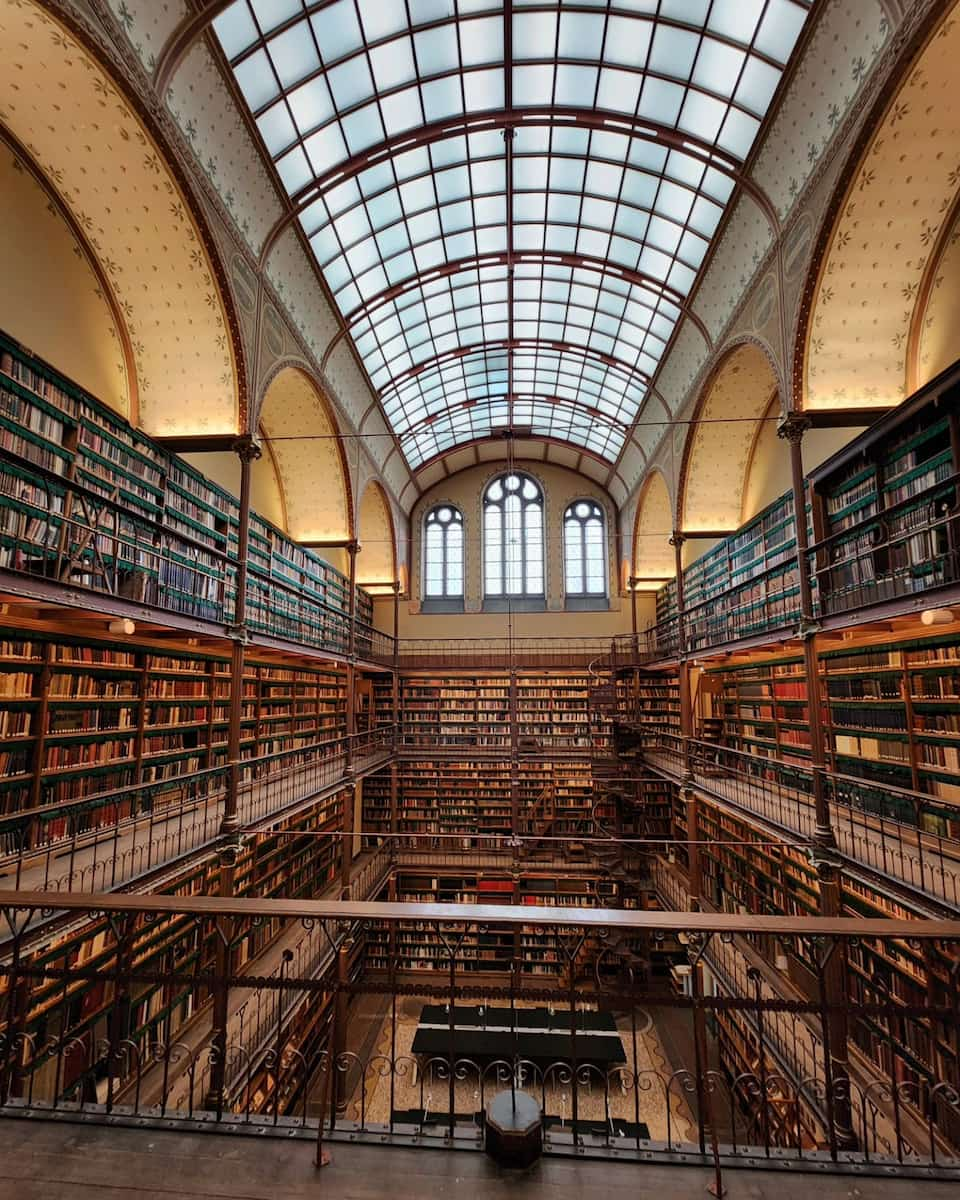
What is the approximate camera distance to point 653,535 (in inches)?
574

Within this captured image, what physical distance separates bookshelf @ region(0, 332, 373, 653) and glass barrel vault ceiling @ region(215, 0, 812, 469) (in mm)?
3535

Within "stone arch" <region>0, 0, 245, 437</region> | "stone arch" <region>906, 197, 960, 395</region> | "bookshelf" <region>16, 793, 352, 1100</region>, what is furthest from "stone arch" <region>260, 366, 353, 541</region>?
"stone arch" <region>906, 197, 960, 395</region>

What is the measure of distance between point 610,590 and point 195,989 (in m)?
12.6

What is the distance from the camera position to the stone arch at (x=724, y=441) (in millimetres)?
8773

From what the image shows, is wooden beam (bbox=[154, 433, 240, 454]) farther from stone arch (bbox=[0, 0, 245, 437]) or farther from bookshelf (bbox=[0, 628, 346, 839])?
bookshelf (bbox=[0, 628, 346, 839])

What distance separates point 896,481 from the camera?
5.81m

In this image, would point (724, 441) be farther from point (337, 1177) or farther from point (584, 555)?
point (337, 1177)

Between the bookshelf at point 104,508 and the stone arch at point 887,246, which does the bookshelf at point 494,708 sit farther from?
the stone arch at point 887,246

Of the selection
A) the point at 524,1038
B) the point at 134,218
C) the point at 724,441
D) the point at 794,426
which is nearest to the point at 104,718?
the point at 134,218

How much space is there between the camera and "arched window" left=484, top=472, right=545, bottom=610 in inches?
655

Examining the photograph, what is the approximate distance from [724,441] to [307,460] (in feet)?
22.9

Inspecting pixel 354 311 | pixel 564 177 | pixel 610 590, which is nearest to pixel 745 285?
pixel 564 177

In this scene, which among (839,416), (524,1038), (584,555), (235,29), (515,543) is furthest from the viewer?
(584,555)

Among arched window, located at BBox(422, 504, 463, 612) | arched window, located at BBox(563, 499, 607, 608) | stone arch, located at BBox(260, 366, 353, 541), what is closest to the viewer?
stone arch, located at BBox(260, 366, 353, 541)
